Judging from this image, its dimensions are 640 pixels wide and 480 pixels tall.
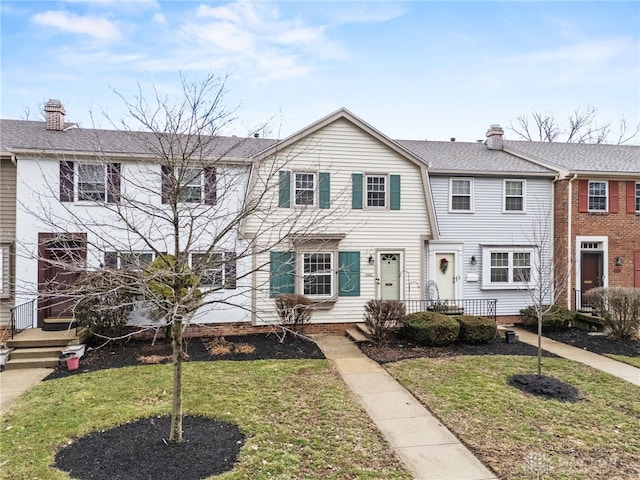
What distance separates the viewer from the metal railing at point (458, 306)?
1286 centimetres

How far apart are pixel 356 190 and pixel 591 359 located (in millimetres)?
7543

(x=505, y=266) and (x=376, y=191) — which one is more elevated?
(x=376, y=191)

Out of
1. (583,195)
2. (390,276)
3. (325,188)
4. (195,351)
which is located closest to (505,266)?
(583,195)

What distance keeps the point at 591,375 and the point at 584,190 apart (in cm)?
852

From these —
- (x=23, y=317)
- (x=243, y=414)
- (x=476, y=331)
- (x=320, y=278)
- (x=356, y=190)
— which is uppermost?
(x=356, y=190)

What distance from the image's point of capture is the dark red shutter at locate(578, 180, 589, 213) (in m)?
14.1

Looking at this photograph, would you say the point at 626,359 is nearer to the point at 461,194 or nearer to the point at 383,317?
the point at 383,317

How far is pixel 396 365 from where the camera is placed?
8.66m

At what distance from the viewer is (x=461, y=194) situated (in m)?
13.9

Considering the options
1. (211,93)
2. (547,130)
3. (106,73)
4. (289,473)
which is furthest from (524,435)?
(547,130)

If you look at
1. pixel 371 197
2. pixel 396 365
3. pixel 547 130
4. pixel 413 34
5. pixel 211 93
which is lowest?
pixel 396 365

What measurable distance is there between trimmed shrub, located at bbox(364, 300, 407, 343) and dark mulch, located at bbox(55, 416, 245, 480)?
563 cm

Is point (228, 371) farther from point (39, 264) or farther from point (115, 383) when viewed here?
point (39, 264)

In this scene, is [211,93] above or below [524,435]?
above
